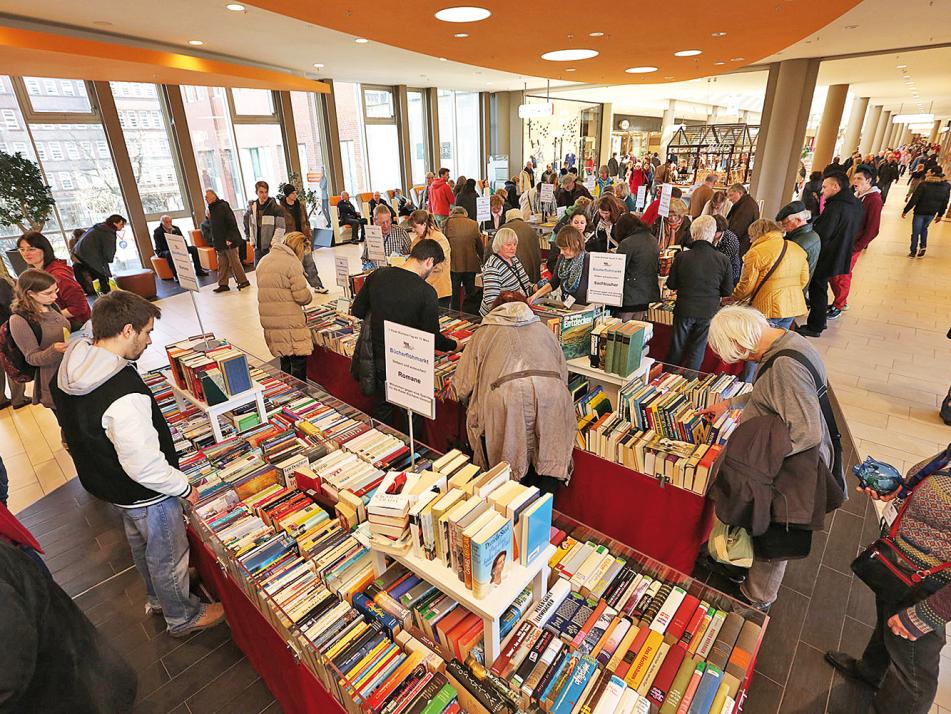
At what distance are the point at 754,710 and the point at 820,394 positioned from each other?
4.78 ft

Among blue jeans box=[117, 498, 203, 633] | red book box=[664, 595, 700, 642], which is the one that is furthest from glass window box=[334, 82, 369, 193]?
red book box=[664, 595, 700, 642]

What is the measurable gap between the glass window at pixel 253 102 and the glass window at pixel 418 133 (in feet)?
15.2

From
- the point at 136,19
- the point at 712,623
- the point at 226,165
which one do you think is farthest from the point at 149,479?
the point at 226,165

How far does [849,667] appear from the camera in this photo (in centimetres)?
230

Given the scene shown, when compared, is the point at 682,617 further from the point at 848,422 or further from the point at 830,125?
the point at 830,125

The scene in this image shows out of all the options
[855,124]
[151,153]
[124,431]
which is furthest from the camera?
[855,124]

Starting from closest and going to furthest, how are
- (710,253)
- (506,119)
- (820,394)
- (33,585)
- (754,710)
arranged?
(33,585) < (820,394) < (754,710) < (710,253) < (506,119)

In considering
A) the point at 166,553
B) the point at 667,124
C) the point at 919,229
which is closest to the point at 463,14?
the point at 166,553

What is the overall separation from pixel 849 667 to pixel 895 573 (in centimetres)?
88

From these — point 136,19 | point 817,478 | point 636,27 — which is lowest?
point 817,478

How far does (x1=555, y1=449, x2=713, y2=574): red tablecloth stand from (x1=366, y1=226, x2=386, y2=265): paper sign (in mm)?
3175

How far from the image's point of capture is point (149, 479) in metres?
2.07

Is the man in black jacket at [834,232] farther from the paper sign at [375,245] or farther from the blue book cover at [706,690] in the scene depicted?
the blue book cover at [706,690]

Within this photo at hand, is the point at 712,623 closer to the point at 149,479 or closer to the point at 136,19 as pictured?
the point at 149,479
